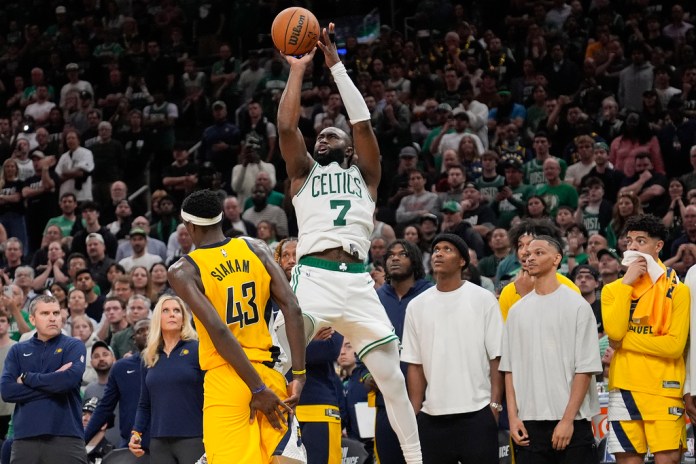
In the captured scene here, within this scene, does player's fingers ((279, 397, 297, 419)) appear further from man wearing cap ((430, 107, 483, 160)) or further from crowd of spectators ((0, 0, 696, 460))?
man wearing cap ((430, 107, 483, 160))

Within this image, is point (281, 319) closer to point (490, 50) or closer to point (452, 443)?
point (452, 443)

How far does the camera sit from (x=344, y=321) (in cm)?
719

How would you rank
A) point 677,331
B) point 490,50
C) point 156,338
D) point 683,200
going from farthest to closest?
1. point 490,50
2. point 683,200
3. point 156,338
4. point 677,331

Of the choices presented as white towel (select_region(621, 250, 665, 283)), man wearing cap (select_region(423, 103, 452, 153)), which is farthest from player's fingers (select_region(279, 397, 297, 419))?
man wearing cap (select_region(423, 103, 452, 153))

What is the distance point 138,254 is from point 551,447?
8.19 metres

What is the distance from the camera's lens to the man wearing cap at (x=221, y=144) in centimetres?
1691

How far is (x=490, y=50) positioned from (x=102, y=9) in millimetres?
8162

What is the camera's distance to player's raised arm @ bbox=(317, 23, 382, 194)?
7391 millimetres

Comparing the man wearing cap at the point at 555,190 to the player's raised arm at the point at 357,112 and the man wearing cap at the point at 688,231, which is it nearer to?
the man wearing cap at the point at 688,231

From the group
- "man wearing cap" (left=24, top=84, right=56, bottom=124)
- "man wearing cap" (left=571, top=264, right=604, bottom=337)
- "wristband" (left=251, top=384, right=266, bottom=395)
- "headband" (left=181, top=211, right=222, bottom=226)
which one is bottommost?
"wristband" (left=251, top=384, right=266, bottom=395)

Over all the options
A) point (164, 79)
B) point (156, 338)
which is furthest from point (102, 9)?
point (156, 338)

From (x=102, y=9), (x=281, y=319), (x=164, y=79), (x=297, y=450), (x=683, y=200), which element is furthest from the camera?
(x=102, y=9)

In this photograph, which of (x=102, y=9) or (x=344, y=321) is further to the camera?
(x=102, y=9)

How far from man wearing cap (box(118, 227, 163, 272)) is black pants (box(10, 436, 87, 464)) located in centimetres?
556
